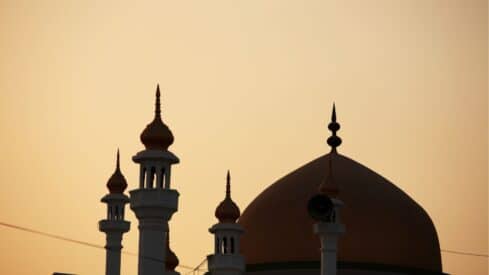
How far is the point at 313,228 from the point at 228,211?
2.02 metres

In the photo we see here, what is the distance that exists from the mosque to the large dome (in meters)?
0.02

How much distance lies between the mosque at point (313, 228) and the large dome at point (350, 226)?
2 centimetres

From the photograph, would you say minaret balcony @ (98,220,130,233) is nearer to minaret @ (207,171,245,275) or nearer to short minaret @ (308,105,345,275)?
minaret @ (207,171,245,275)

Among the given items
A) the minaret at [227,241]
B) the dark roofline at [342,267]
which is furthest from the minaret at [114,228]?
the dark roofline at [342,267]

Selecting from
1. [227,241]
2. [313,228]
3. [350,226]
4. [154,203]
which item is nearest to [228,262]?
[227,241]

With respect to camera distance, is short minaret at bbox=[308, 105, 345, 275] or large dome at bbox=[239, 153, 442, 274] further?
large dome at bbox=[239, 153, 442, 274]

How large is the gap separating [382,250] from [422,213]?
2123mm

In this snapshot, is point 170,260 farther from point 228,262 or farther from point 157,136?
point 157,136

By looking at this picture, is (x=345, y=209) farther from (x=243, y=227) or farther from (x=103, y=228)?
(x=103, y=228)

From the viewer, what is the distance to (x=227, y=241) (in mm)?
49062

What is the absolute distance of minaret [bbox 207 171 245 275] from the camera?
159 ft

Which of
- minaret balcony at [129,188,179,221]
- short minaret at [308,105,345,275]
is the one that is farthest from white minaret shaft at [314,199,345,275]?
minaret balcony at [129,188,179,221]

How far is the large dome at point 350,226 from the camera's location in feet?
168

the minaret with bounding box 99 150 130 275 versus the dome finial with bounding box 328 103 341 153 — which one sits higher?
the dome finial with bounding box 328 103 341 153
